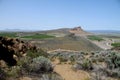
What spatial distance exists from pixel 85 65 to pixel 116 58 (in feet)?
6.89

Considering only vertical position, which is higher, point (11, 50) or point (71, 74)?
point (11, 50)

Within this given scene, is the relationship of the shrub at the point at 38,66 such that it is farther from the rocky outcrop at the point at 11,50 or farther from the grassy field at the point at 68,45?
the grassy field at the point at 68,45

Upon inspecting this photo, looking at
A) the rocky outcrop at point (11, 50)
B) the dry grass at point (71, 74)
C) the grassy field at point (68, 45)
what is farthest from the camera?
the grassy field at point (68, 45)

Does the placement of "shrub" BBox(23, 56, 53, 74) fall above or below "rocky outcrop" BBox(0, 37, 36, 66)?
below

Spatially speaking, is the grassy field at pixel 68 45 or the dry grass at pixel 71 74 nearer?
the dry grass at pixel 71 74

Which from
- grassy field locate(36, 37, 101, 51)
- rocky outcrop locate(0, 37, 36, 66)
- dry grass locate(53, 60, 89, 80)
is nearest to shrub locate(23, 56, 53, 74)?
dry grass locate(53, 60, 89, 80)

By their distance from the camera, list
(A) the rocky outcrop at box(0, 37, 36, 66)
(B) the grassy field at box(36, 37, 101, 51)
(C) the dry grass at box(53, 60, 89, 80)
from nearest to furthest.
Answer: (C) the dry grass at box(53, 60, 89, 80)
(A) the rocky outcrop at box(0, 37, 36, 66)
(B) the grassy field at box(36, 37, 101, 51)

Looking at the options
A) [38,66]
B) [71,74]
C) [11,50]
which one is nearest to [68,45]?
[11,50]

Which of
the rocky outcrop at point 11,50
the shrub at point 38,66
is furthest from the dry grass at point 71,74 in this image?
the rocky outcrop at point 11,50

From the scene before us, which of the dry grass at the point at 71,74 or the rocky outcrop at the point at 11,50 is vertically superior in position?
the rocky outcrop at the point at 11,50

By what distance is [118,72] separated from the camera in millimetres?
11367

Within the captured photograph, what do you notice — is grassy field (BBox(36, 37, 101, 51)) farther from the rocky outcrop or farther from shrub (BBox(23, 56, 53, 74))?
shrub (BBox(23, 56, 53, 74))

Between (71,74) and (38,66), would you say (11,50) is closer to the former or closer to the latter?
(38,66)

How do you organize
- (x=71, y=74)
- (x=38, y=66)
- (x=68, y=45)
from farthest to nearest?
(x=68, y=45) < (x=71, y=74) < (x=38, y=66)
